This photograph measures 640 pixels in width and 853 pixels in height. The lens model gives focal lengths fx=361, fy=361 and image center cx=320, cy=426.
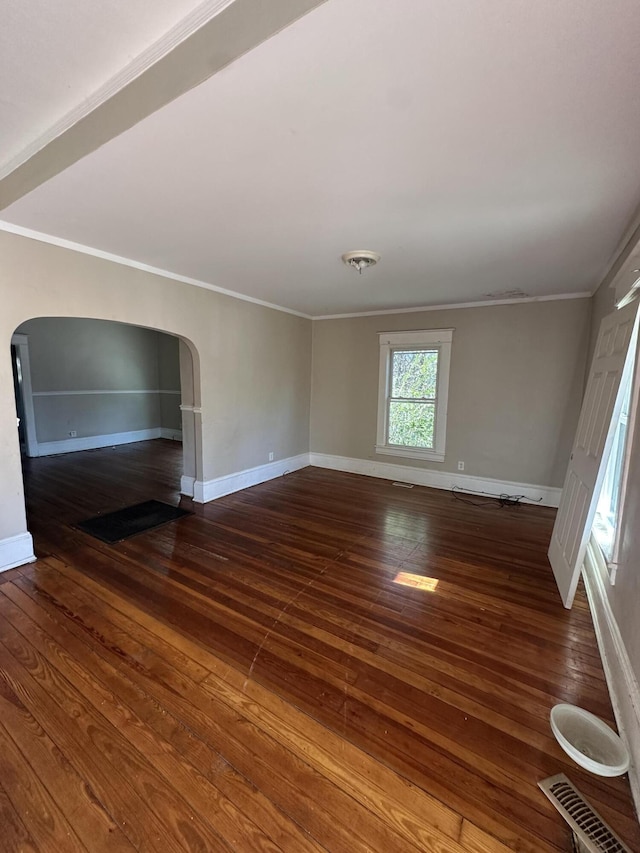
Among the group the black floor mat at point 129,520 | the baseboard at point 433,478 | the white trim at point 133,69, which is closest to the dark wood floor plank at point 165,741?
the black floor mat at point 129,520

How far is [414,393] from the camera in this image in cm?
508

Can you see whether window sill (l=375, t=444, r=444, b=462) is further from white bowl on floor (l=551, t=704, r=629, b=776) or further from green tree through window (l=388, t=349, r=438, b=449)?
white bowl on floor (l=551, t=704, r=629, b=776)

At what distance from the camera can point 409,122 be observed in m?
1.38

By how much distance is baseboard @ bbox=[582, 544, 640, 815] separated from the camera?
1.39 metres

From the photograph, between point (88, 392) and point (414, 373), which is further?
point (88, 392)

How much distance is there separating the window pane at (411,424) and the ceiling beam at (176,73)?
4.31m

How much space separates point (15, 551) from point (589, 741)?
3652mm

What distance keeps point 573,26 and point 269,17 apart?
839 mm

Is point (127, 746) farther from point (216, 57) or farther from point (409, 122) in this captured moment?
point (409, 122)

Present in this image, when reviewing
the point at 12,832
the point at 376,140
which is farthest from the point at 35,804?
the point at 376,140

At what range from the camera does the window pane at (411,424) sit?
5.00 meters

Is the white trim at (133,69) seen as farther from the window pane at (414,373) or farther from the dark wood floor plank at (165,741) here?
the window pane at (414,373)

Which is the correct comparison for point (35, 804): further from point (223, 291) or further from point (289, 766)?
point (223, 291)

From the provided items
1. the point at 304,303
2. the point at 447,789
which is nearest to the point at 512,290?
the point at 304,303
